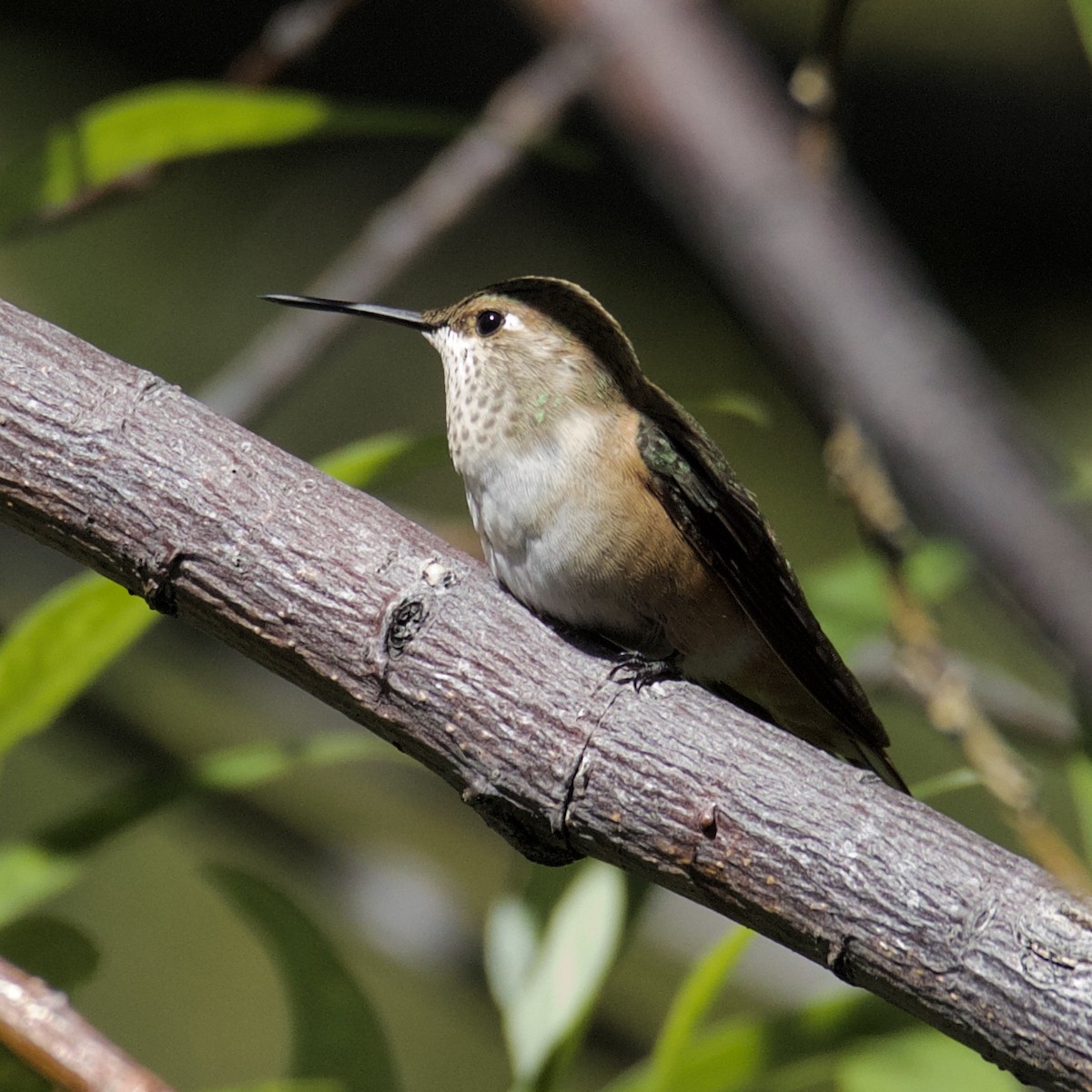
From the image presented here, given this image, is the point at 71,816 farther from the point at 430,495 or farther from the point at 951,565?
the point at 430,495

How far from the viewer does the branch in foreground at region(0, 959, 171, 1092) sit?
1360 mm

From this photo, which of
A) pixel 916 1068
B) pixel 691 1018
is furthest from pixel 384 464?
pixel 916 1068

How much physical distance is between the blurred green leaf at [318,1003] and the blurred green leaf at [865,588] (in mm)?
973

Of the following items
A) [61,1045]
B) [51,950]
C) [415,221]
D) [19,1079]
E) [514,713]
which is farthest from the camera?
[415,221]

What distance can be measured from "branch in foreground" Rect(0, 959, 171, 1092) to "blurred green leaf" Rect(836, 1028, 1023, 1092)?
43.9 inches

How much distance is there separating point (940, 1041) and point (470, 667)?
1.07 metres

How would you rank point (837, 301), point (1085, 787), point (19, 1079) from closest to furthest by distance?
point (837, 301), point (19, 1079), point (1085, 787)

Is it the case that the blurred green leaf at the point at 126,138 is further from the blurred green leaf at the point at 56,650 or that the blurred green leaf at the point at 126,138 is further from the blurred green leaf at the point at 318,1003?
the blurred green leaf at the point at 318,1003

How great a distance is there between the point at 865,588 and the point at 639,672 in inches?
42.9

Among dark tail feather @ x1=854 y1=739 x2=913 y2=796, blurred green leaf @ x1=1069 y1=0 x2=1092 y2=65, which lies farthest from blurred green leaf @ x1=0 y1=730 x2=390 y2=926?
blurred green leaf @ x1=1069 y1=0 x2=1092 y2=65

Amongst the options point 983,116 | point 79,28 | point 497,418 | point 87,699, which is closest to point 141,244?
point 79,28

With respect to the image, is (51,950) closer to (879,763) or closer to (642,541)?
(642,541)

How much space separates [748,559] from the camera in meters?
2.08

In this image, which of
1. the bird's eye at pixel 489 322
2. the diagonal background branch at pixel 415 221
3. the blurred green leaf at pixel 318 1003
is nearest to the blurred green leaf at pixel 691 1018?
the blurred green leaf at pixel 318 1003
